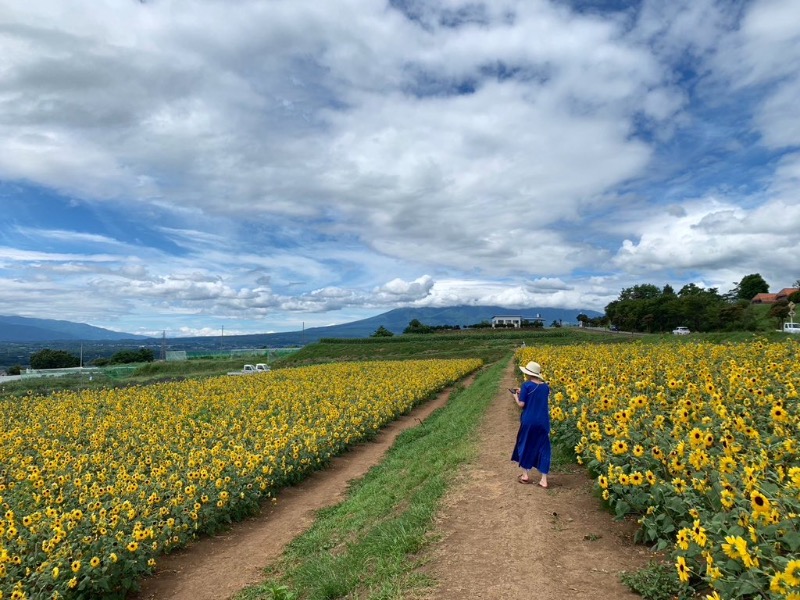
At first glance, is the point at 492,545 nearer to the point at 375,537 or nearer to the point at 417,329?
the point at 375,537

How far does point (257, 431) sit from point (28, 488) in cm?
523

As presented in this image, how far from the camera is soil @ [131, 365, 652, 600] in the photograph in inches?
178

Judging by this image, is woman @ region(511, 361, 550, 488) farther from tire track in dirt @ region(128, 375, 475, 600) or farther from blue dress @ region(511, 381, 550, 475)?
tire track in dirt @ region(128, 375, 475, 600)

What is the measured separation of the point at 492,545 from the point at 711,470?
222cm

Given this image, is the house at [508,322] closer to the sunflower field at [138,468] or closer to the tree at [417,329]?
the tree at [417,329]

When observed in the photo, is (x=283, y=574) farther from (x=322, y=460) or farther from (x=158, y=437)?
(x=158, y=437)

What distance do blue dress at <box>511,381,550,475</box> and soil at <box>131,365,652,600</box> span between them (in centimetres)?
38

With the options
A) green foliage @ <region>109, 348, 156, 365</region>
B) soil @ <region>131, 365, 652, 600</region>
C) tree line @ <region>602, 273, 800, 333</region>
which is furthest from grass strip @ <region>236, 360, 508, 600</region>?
green foliage @ <region>109, 348, 156, 365</region>

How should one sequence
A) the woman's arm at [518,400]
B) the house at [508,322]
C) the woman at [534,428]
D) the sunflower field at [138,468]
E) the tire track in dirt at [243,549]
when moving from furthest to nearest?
the house at [508,322], the woman's arm at [518,400], the woman at [534,428], the tire track in dirt at [243,549], the sunflower field at [138,468]

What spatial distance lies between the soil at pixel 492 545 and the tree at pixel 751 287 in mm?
119489

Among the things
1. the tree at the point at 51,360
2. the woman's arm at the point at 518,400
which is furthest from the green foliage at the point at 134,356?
the woman's arm at the point at 518,400

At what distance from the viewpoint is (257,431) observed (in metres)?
13.3

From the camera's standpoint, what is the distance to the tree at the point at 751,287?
105562 millimetres

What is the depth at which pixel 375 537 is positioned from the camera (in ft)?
20.6
